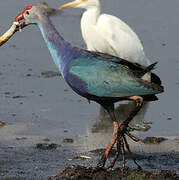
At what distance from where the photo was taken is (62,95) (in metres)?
9.27

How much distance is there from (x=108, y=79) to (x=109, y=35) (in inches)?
187

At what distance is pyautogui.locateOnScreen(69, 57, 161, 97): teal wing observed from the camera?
6043 mm

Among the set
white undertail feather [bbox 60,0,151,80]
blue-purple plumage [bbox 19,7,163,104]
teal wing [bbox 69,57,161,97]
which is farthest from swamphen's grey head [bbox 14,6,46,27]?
white undertail feather [bbox 60,0,151,80]

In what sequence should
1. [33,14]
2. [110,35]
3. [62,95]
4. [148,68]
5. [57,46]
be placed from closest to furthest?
[148,68] < [57,46] < [33,14] < [62,95] < [110,35]

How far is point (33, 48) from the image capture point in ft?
37.2

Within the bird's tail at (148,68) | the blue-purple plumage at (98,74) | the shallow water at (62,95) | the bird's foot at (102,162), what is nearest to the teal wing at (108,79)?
the blue-purple plumage at (98,74)

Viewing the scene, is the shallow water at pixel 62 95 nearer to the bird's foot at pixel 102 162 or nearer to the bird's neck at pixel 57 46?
the bird's foot at pixel 102 162

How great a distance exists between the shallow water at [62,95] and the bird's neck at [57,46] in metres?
1.07

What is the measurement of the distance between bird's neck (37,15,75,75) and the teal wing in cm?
9

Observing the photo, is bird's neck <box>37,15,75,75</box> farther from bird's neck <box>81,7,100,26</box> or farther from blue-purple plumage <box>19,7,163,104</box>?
bird's neck <box>81,7,100,26</box>

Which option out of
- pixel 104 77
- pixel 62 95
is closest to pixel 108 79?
pixel 104 77

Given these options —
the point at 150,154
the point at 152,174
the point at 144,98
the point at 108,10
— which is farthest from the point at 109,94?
the point at 108,10

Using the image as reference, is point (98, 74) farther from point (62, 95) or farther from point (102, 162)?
point (62, 95)

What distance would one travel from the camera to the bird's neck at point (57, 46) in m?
6.25
